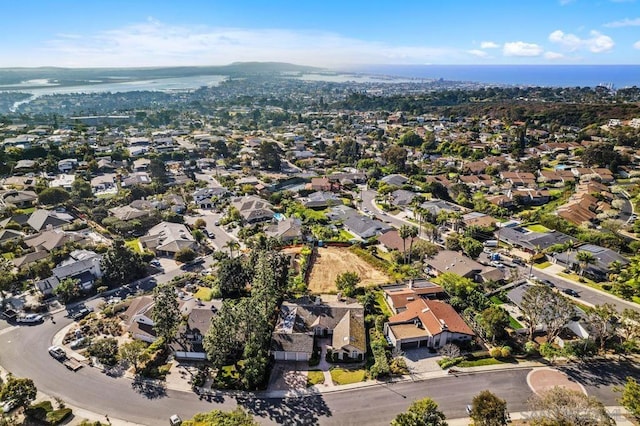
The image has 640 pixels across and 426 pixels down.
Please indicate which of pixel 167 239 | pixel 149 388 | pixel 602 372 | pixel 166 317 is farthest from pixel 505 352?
pixel 167 239

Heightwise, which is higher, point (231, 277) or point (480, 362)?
point (231, 277)

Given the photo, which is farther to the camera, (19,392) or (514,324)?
(514,324)

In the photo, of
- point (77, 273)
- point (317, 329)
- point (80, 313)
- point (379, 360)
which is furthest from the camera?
point (77, 273)

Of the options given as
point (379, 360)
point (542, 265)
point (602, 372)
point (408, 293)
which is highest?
point (408, 293)

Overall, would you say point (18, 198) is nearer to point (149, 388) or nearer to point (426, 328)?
point (149, 388)

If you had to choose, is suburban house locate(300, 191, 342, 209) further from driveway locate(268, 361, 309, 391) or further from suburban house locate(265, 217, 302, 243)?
driveway locate(268, 361, 309, 391)

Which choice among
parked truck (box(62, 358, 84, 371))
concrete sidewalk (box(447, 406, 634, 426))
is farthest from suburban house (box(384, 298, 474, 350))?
parked truck (box(62, 358, 84, 371))

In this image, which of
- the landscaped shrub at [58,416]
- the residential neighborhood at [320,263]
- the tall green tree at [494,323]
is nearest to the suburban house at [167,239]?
the residential neighborhood at [320,263]
